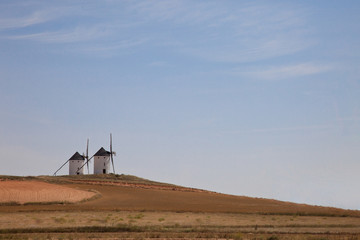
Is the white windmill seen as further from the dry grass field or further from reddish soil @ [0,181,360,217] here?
the dry grass field

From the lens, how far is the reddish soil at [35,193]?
221 ft

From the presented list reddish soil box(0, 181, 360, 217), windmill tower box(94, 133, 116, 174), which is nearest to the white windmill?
windmill tower box(94, 133, 116, 174)

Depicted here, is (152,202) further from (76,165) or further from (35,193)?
(76,165)

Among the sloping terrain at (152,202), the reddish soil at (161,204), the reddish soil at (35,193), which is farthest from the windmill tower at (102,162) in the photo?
the reddish soil at (35,193)

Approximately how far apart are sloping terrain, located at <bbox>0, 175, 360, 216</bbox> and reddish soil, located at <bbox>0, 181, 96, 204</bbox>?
2710mm

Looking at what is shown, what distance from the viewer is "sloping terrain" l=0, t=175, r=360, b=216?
6222 cm

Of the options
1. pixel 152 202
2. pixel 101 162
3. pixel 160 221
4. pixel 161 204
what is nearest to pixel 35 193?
pixel 152 202

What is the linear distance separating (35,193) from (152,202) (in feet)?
48.4

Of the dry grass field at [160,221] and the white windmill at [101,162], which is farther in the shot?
the white windmill at [101,162]

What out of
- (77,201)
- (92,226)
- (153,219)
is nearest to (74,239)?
(92,226)

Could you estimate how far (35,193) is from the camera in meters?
70.5

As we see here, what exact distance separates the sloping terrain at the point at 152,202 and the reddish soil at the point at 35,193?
2.71 m

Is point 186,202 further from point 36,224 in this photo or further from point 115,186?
point 36,224

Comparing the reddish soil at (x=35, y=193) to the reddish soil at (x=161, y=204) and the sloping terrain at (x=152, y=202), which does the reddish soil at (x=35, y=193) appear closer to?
the reddish soil at (x=161, y=204)
